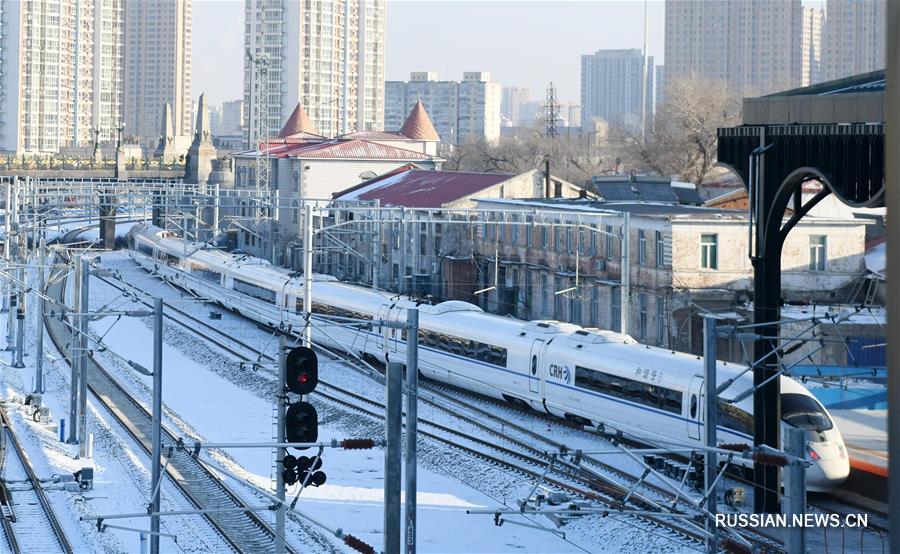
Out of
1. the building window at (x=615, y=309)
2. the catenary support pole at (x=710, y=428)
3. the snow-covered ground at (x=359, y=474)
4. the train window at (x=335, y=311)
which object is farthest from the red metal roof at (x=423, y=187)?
the catenary support pole at (x=710, y=428)

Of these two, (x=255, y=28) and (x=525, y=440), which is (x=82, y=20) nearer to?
(x=255, y=28)

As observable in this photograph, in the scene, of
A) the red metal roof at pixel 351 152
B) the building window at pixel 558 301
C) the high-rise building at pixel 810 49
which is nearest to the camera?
the building window at pixel 558 301

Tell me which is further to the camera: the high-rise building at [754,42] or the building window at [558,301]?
the high-rise building at [754,42]

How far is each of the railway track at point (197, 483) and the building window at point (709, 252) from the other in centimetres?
1567

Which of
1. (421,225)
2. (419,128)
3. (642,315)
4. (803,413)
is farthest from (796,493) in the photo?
(419,128)

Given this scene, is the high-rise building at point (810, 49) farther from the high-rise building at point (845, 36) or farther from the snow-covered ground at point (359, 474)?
the snow-covered ground at point (359, 474)

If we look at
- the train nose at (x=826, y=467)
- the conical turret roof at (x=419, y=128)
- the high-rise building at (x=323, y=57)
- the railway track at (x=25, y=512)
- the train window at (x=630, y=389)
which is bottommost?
the railway track at (x=25, y=512)

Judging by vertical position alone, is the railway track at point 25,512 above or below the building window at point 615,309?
below

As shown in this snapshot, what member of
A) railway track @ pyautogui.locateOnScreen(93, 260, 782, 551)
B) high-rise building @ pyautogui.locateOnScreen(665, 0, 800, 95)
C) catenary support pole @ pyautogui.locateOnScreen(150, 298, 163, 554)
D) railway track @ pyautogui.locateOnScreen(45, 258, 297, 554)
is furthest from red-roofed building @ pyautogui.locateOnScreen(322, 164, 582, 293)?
high-rise building @ pyautogui.locateOnScreen(665, 0, 800, 95)

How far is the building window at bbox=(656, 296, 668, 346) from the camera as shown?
3650 cm

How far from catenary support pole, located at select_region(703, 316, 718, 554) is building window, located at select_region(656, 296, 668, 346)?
2064cm

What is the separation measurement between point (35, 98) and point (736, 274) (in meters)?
149

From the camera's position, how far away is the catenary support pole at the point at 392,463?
39.4 feet

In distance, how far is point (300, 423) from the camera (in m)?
13.2
